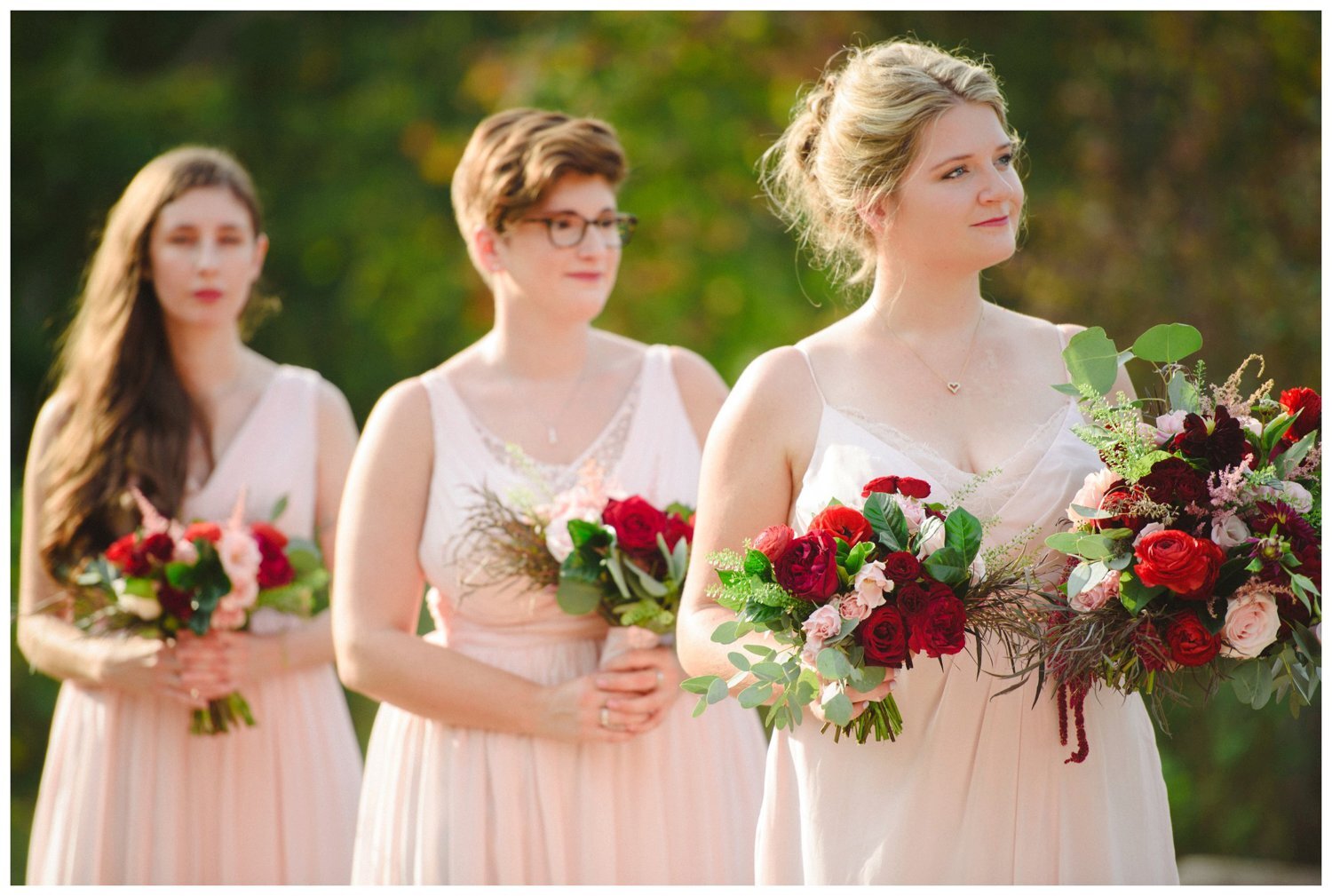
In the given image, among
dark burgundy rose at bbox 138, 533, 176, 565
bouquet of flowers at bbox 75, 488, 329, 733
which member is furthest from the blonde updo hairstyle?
dark burgundy rose at bbox 138, 533, 176, 565

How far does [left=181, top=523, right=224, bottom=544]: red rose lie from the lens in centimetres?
459

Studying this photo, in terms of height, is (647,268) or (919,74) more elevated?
(647,268)

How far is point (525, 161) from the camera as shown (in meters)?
4.12

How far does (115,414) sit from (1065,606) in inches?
135

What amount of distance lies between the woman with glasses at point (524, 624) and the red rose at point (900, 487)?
124cm

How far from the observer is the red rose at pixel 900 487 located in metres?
2.83

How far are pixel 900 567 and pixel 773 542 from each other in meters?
0.25

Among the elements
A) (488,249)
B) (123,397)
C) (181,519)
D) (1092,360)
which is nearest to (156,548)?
(181,519)

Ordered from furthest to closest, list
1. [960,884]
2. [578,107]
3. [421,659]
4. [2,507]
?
[578,107]
[2,507]
[421,659]
[960,884]

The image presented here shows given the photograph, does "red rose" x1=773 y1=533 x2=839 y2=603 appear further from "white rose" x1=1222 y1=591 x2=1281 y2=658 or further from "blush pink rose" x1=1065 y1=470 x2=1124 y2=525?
"white rose" x1=1222 y1=591 x2=1281 y2=658

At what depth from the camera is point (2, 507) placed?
4.57m

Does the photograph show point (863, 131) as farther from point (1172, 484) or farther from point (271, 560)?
point (271, 560)

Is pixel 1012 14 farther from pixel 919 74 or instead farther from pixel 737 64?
pixel 919 74

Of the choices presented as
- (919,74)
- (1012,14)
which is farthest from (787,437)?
(1012,14)
